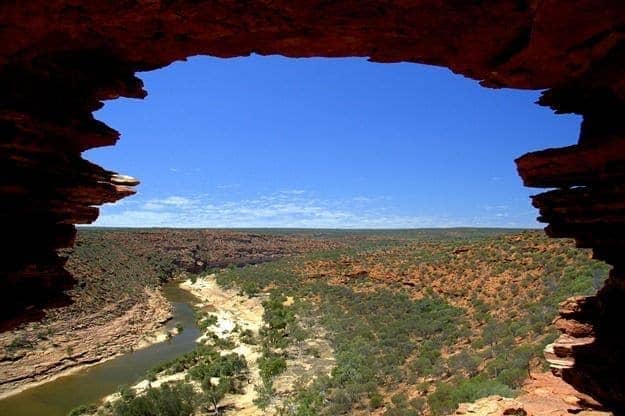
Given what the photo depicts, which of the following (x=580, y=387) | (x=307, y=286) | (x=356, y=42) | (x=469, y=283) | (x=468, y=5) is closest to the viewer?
(x=468, y=5)

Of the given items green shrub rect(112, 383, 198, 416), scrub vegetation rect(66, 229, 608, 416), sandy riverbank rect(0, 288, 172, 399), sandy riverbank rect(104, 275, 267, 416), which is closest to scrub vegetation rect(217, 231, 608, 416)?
scrub vegetation rect(66, 229, 608, 416)

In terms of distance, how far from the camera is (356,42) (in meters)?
6.50

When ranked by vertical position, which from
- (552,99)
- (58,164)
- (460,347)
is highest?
(552,99)

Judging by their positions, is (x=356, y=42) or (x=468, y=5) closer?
(x=468, y=5)

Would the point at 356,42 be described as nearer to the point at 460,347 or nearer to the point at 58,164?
the point at 58,164

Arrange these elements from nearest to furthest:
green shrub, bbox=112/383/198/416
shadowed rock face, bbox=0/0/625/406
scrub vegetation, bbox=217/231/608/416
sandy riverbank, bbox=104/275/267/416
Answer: shadowed rock face, bbox=0/0/625/406 < scrub vegetation, bbox=217/231/608/416 < green shrub, bbox=112/383/198/416 < sandy riverbank, bbox=104/275/267/416

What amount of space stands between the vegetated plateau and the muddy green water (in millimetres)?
1509

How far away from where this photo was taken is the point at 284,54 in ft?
22.8

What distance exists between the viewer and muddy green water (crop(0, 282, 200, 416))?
21.3 m

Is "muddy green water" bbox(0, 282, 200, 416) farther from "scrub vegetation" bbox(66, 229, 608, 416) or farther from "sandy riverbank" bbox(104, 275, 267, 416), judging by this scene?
"scrub vegetation" bbox(66, 229, 608, 416)

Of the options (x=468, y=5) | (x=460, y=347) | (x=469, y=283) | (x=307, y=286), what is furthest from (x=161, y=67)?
(x=307, y=286)

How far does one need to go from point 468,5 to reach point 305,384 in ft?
59.7

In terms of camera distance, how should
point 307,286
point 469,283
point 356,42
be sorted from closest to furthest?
point 356,42, point 469,283, point 307,286

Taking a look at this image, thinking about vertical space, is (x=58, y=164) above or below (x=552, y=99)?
below
